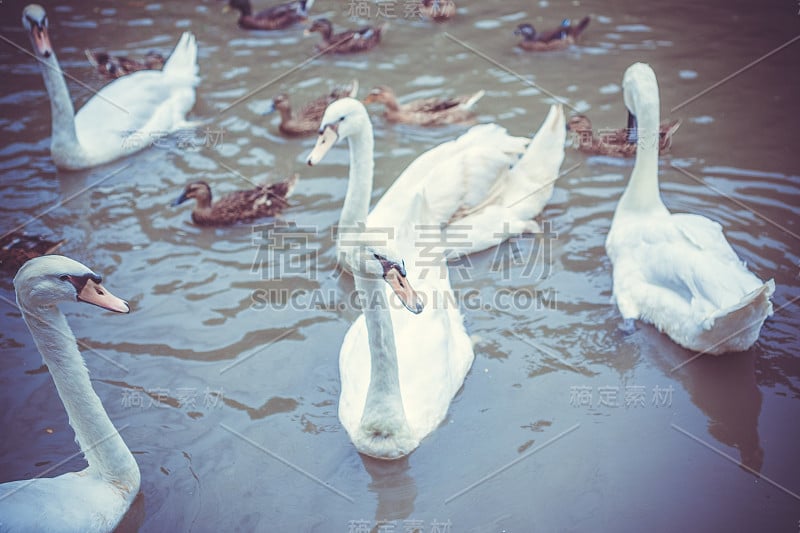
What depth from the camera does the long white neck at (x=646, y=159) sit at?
568 cm

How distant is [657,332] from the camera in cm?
536

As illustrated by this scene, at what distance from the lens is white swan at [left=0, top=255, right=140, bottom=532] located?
362 centimetres

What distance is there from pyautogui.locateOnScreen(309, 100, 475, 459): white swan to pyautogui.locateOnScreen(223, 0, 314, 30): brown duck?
5002 mm

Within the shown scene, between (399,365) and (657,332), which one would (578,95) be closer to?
(657,332)

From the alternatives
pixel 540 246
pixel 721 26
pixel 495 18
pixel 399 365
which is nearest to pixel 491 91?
pixel 495 18

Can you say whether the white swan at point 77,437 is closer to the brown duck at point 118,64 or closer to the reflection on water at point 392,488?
the reflection on water at point 392,488

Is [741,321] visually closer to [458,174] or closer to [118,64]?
[458,174]

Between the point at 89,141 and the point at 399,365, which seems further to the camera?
the point at 89,141

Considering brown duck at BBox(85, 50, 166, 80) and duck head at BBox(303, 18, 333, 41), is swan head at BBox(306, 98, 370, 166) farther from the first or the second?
brown duck at BBox(85, 50, 166, 80)

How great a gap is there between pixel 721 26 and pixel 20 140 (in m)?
8.81

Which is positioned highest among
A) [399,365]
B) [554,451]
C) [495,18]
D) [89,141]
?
[495,18]

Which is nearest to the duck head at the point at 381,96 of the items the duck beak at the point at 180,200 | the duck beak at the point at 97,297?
the duck beak at the point at 180,200

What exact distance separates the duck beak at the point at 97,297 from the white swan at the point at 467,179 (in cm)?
219

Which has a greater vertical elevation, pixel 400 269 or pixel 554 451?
pixel 400 269
